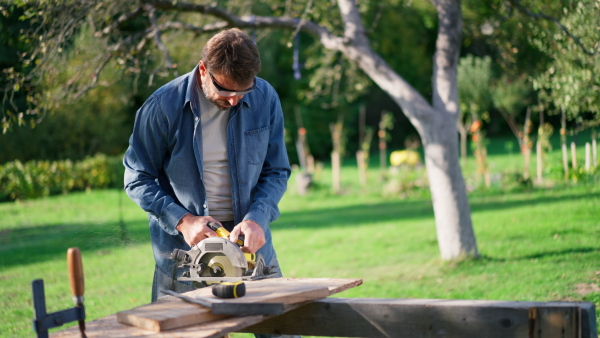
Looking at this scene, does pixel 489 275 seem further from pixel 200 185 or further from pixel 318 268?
pixel 200 185

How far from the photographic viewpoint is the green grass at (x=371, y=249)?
7.58m

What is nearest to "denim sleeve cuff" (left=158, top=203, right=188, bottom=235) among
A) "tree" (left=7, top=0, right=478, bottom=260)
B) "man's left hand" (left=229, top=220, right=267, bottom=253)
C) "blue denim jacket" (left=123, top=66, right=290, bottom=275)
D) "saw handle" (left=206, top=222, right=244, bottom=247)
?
"blue denim jacket" (left=123, top=66, right=290, bottom=275)

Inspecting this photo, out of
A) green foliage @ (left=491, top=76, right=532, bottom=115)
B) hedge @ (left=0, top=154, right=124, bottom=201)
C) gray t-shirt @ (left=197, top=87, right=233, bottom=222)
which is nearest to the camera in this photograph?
gray t-shirt @ (left=197, top=87, right=233, bottom=222)

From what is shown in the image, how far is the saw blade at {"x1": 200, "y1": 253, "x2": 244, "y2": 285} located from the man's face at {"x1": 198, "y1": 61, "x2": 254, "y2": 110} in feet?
2.40

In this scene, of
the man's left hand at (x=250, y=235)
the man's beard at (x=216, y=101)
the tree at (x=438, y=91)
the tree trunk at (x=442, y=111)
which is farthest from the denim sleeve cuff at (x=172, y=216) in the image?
the tree trunk at (x=442, y=111)

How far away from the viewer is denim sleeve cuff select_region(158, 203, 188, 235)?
3.44 meters

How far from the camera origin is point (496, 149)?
24.5 meters

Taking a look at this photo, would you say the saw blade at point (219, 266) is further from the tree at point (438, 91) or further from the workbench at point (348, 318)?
the tree at point (438, 91)

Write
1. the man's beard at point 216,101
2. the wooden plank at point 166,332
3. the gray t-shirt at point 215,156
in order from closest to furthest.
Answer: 1. the wooden plank at point 166,332
2. the man's beard at point 216,101
3. the gray t-shirt at point 215,156

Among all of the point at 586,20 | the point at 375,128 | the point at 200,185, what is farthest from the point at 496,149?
the point at 200,185

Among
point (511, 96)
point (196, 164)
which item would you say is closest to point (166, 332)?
point (196, 164)

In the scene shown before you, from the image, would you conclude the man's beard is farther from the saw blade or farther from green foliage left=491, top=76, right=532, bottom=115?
green foliage left=491, top=76, right=532, bottom=115

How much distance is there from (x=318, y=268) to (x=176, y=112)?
6474 mm

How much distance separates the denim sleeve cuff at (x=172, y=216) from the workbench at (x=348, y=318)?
0.55 m
